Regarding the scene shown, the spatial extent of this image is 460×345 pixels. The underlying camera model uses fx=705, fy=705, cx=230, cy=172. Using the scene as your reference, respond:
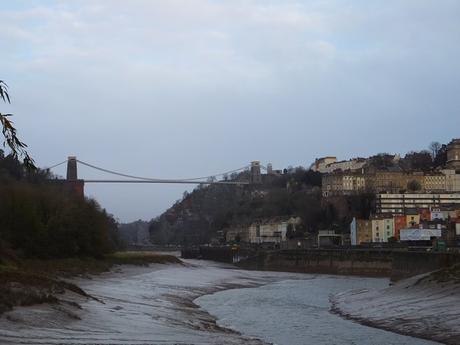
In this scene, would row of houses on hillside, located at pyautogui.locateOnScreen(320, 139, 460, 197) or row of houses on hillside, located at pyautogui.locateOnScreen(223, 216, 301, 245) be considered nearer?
row of houses on hillside, located at pyautogui.locateOnScreen(223, 216, 301, 245)

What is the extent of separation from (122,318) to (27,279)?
187 inches

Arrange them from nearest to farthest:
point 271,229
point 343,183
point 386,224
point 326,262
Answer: point 326,262, point 386,224, point 271,229, point 343,183

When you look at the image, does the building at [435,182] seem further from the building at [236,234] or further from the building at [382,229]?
the building at [382,229]

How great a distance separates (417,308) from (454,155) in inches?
6957

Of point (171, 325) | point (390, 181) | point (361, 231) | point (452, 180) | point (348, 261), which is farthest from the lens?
point (452, 180)

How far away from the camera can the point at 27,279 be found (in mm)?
22969

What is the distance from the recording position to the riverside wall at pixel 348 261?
49.8 meters

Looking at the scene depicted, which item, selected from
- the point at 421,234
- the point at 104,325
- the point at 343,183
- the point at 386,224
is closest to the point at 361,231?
the point at 386,224

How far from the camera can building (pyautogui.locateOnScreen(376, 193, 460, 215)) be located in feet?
482

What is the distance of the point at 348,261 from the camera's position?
82750 mm

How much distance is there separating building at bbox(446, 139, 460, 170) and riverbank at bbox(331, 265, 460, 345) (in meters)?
163

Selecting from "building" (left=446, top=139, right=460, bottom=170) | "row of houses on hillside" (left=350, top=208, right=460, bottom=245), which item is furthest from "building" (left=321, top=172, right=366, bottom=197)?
"row of houses on hillside" (left=350, top=208, right=460, bottom=245)

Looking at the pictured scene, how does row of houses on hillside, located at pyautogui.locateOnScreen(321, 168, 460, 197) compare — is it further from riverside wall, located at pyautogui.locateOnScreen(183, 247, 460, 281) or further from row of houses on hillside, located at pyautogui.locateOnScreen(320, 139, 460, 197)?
riverside wall, located at pyautogui.locateOnScreen(183, 247, 460, 281)

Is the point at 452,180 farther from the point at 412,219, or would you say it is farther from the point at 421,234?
the point at 421,234
